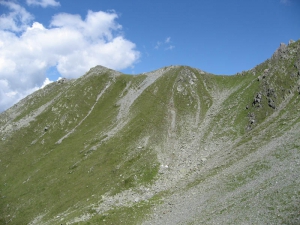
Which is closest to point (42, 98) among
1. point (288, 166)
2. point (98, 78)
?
point (98, 78)

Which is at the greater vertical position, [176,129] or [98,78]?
[98,78]

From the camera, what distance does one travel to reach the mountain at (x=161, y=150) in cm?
4003

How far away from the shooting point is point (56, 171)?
76.6 m

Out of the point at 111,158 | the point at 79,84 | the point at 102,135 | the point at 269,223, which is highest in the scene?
the point at 79,84

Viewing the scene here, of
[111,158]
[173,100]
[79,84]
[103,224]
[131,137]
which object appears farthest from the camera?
[79,84]

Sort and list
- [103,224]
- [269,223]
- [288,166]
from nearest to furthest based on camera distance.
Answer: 1. [269,223]
2. [288,166]
3. [103,224]

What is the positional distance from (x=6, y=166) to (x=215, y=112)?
79874mm

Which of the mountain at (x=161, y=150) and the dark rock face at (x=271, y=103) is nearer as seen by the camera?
the mountain at (x=161, y=150)

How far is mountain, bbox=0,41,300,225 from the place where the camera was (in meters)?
40.0

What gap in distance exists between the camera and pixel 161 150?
72312 millimetres

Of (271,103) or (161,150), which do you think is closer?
(271,103)

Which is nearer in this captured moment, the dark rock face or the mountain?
the mountain

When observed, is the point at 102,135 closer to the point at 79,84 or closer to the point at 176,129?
the point at 176,129

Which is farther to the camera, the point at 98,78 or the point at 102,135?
the point at 98,78
